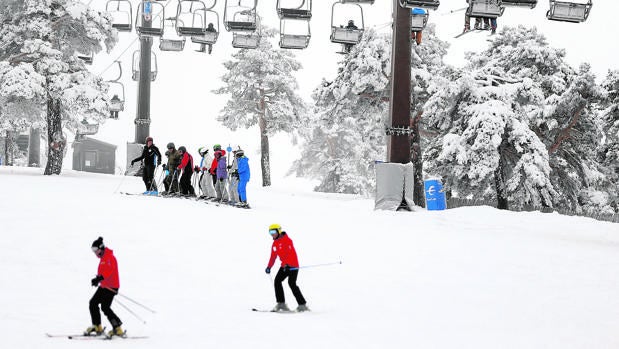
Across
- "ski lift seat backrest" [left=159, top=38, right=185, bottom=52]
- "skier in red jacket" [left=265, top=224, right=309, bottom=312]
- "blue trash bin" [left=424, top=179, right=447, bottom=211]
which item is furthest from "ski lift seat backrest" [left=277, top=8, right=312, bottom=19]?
"skier in red jacket" [left=265, top=224, right=309, bottom=312]

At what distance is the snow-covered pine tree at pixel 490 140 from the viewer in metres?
28.1

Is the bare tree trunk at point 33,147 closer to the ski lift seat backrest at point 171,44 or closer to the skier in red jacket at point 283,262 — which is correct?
the ski lift seat backrest at point 171,44

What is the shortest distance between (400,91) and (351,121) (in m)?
27.1

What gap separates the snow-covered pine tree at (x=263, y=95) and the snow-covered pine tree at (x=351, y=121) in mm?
1996

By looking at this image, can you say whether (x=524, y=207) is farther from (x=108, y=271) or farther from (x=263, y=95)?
(x=108, y=271)

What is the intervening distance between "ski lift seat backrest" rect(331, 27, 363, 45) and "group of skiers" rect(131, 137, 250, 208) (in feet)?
16.1

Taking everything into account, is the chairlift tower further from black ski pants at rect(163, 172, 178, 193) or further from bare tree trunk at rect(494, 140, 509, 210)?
bare tree trunk at rect(494, 140, 509, 210)

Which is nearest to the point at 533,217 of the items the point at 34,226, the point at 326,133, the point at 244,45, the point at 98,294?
the point at 244,45

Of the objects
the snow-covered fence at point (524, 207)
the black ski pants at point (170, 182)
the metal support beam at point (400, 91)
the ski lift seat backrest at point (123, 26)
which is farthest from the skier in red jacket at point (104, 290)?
the snow-covered fence at point (524, 207)

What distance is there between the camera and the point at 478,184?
103ft

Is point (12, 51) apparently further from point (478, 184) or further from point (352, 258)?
point (352, 258)

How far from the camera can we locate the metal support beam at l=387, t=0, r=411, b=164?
23.5 meters

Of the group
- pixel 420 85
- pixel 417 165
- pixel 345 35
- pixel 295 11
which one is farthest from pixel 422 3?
pixel 417 165

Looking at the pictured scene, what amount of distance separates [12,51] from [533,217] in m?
22.1
